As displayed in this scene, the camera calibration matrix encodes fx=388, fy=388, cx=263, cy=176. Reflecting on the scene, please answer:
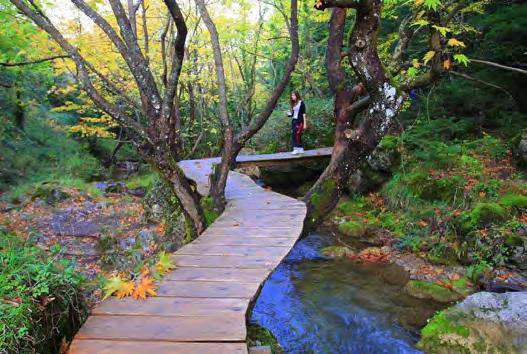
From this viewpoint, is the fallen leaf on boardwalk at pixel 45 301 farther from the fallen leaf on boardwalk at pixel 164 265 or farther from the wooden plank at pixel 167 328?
the fallen leaf on boardwalk at pixel 164 265

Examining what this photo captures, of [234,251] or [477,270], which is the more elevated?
[234,251]

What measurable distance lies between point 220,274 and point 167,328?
3.29 ft

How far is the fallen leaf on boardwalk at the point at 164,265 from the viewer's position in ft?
11.6

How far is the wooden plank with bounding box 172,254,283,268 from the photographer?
12.4 feet

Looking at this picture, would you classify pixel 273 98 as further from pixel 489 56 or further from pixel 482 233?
pixel 489 56

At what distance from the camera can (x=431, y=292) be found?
681 cm

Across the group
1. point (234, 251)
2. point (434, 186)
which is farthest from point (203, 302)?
point (434, 186)

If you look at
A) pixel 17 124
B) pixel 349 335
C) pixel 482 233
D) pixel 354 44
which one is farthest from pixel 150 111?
pixel 17 124

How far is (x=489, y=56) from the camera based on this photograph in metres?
10.6

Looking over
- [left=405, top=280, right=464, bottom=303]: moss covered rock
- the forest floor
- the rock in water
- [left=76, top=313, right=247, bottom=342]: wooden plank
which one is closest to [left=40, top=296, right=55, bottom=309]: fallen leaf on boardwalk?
[left=76, top=313, right=247, bottom=342]: wooden plank

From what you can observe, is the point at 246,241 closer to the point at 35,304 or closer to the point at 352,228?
the point at 35,304

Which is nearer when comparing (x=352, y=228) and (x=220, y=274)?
(x=220, y=274)

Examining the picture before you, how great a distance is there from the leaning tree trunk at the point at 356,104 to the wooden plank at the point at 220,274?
2.56 metres

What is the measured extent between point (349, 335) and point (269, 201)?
2508 millimetres
